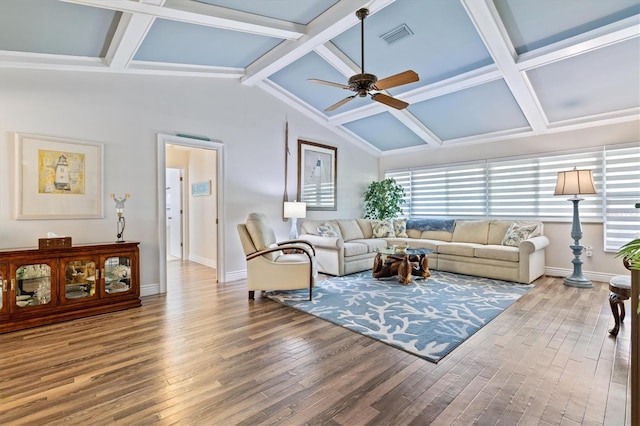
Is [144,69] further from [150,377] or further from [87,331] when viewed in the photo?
[150,377]

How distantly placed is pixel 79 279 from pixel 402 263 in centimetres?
396

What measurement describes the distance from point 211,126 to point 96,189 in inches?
69.2

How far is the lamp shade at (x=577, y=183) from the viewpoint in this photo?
4203mm

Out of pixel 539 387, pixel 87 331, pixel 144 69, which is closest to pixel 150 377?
pixel 87 331

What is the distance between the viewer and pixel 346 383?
1940mm

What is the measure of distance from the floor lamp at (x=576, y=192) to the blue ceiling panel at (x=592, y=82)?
38.8 inches

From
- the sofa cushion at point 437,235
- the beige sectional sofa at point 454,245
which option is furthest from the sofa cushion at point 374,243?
the sofa cushion at point 437,235

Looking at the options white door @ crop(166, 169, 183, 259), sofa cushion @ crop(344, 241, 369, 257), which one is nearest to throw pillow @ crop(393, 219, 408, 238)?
sofa cushion @ crop(344, 241, 369, 257)

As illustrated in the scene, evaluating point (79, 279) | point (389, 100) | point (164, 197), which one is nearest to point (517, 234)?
point (389, 100)

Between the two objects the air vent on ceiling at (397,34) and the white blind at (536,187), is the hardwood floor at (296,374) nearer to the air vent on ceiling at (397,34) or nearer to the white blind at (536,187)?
the white blind at (536,187)

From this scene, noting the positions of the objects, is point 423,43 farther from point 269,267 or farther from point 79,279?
point 79,279

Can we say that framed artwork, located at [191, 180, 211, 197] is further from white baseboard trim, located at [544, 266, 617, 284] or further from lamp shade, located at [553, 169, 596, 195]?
white baseboard trim, located at [544, 266, 617, 284]

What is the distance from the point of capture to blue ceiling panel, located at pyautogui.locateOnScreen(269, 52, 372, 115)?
4449mm

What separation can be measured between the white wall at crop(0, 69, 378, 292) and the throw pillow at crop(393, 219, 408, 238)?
168 cm
